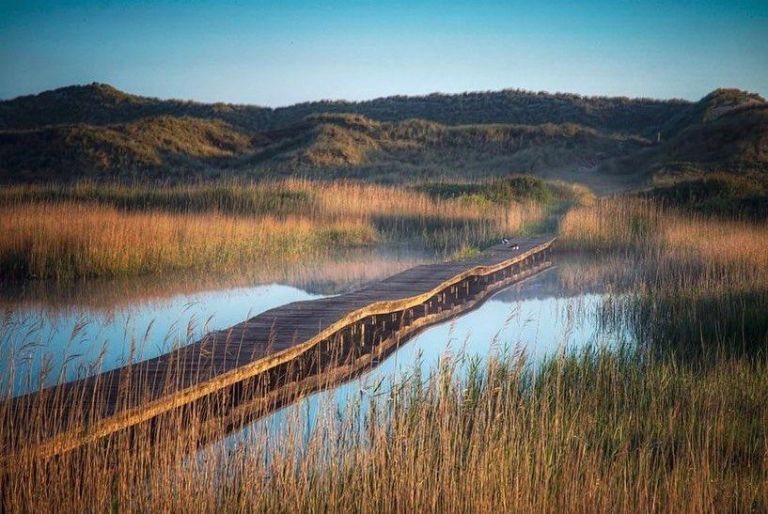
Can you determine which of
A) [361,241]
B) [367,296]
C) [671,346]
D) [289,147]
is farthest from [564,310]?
[289,147]

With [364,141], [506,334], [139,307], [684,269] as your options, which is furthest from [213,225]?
[364,141]

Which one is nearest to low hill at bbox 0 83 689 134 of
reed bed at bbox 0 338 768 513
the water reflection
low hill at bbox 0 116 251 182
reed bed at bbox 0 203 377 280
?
low hill at bbox 0 116 251 182

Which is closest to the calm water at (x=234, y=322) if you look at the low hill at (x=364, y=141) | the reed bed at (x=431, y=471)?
the reed bed at (x=431, y=471)

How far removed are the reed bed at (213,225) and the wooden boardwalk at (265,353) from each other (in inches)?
143

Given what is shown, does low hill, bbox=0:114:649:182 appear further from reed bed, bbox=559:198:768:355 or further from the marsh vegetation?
the marsh vegetation

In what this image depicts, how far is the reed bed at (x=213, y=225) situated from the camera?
466 inches

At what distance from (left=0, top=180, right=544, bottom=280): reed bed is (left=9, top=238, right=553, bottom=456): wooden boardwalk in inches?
143

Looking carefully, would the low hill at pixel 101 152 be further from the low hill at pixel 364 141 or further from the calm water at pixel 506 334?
the calm water at pixel 506 334

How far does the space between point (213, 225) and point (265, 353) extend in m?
8.52

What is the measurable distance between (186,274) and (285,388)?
641 cm

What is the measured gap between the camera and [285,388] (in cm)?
638

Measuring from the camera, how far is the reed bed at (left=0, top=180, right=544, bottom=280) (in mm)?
11844

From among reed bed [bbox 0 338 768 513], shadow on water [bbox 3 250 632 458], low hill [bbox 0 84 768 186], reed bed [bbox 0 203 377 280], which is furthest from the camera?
low hill [bbox 0 84 768 186]

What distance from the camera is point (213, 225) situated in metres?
14.5
